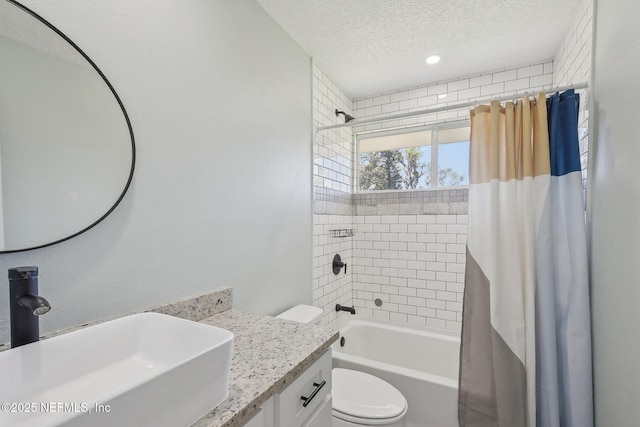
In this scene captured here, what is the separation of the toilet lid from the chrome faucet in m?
1.36

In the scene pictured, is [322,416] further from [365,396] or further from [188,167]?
[188,167]

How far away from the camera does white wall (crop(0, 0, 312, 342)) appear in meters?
0.86

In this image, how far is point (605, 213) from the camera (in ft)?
4.08

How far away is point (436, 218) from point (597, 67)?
1.40 m

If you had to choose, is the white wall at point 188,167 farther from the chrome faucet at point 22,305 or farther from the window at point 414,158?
the window at point 414,158

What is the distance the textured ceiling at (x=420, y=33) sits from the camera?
5.33 feet

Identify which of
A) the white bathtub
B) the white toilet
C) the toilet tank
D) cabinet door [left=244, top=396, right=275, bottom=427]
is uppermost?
cabinet door [left=244, top=396, right=275, bottom=427]

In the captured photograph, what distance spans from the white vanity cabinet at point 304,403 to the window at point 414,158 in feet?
6.60

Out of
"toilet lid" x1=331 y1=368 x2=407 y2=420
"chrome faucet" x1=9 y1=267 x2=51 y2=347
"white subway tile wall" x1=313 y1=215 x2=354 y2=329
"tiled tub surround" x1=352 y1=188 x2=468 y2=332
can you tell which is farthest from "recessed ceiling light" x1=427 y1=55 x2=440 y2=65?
"chrome faucet" x1=9 y1=267 x2=51 y2=347

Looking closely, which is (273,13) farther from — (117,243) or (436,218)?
(436,218)

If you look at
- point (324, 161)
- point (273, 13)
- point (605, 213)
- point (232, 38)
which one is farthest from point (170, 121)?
point (605, 213)

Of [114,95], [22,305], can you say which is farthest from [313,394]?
[114,95]

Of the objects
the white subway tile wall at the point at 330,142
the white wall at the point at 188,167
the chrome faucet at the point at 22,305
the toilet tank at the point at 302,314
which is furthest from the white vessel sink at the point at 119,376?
the white subway tile wall at the point at 330,142

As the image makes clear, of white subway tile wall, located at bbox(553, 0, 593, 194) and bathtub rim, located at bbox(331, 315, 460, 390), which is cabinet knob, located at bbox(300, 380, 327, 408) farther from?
white subway tile wall, located at bbox(553, 0, 593, 194)
